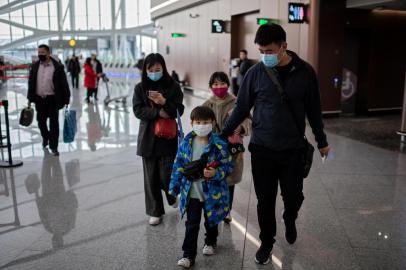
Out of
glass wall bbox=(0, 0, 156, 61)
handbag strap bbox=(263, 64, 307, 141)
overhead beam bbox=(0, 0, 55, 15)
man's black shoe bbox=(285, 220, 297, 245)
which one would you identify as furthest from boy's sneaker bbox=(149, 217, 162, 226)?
overhead beam bbox=(0, 0, 55, 15)

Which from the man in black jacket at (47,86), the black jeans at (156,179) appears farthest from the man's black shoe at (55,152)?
the black jeans at (156,179)

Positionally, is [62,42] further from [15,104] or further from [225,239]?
[225,239]

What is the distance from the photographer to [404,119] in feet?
28.0

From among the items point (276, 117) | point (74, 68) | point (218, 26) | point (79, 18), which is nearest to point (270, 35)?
point (276, 117)

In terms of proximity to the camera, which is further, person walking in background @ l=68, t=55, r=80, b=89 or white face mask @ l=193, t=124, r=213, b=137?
person walking in background @ l=68, t=55, r=80, b=89

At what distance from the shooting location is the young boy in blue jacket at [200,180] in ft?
10.3

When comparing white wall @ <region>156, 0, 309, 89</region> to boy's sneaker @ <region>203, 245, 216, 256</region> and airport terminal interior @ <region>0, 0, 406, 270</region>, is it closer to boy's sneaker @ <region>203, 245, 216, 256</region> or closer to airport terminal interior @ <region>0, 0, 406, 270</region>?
airport terminal interior @ <region>0, 0, 406, 270</region>

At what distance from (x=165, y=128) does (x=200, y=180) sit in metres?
0.83

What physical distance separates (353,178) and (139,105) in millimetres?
3452

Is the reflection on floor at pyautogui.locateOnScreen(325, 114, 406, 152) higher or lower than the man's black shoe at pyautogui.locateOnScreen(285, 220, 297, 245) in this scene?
lower

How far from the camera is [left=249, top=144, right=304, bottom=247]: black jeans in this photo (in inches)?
121

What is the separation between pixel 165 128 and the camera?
151 inches

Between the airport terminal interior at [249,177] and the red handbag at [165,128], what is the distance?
0.93m

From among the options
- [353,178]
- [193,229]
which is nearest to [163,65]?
[193,229]
